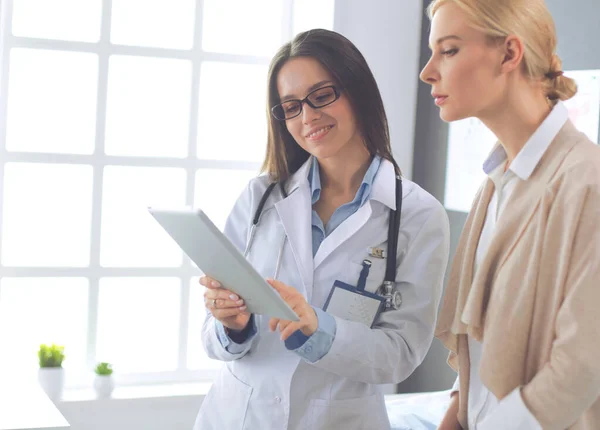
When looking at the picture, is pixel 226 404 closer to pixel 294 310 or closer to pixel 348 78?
pixel 294 310

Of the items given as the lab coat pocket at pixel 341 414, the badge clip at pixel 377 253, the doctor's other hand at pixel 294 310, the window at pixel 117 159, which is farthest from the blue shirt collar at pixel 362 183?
the window at pixel 117 159

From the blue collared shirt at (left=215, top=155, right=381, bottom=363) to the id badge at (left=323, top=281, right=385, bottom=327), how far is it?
80mm

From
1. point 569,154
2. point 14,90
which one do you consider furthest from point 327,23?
point 569,154

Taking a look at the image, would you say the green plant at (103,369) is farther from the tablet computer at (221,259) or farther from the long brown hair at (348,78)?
the tablet computer at (221,259)

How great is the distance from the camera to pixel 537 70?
1.44 m

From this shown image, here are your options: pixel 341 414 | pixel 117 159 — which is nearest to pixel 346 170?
pixel 341 414

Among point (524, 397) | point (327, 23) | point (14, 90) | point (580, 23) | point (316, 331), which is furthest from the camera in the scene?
point (327, 23)

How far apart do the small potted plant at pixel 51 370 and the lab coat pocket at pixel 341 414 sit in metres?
2.03

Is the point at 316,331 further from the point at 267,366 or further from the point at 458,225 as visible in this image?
the point at 458,225

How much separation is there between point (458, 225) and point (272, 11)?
1445 millimetres

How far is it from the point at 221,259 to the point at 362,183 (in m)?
0.52

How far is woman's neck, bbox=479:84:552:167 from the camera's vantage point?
1.44m

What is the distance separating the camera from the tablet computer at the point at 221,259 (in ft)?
4.90

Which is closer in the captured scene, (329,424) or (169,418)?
(329,424)
